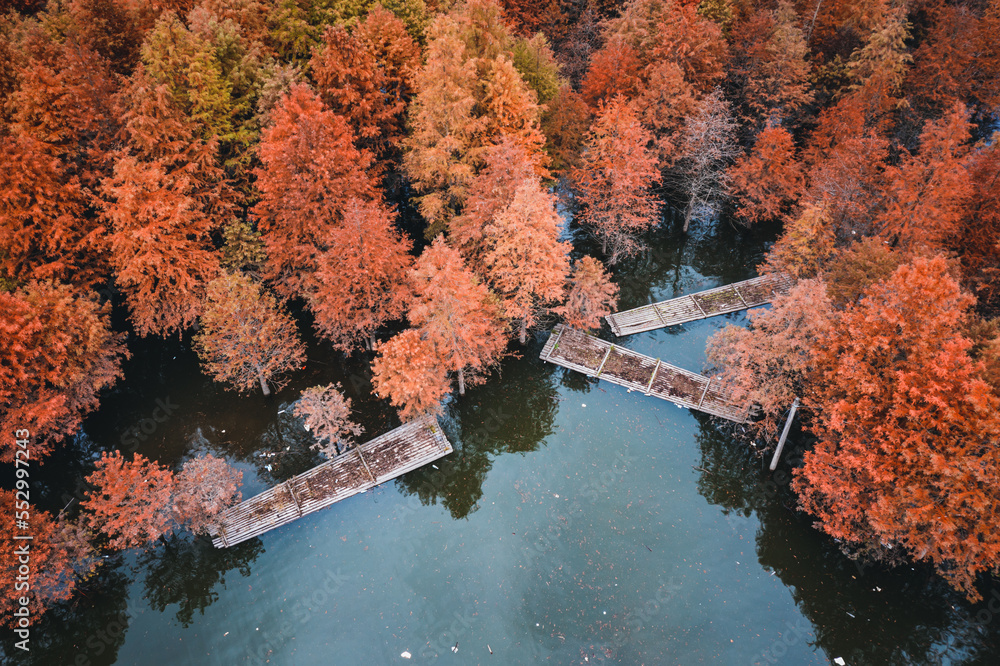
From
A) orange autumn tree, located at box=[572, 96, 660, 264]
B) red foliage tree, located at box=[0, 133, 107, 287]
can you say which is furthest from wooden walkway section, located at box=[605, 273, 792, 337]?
red foliage tree, located at box=[0, 133, 107, 287]

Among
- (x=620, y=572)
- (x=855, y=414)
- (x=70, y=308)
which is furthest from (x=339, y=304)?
(x=855, y=414)

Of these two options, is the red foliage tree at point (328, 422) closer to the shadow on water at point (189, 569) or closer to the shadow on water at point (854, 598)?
the shadow on water at point (189, 569)

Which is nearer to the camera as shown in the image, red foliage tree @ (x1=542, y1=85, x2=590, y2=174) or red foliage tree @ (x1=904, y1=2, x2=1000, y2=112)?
red foliage tree @ (x1=542, y1=85, x2=590, y2=174)

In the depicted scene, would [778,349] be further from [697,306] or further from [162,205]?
[162,205]

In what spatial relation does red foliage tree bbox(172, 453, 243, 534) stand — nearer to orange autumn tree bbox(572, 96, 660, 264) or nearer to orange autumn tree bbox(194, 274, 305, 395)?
orange autumn tree bbox(194, 274, 305, 395)

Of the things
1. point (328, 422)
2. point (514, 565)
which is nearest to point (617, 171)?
point (328, 422)
